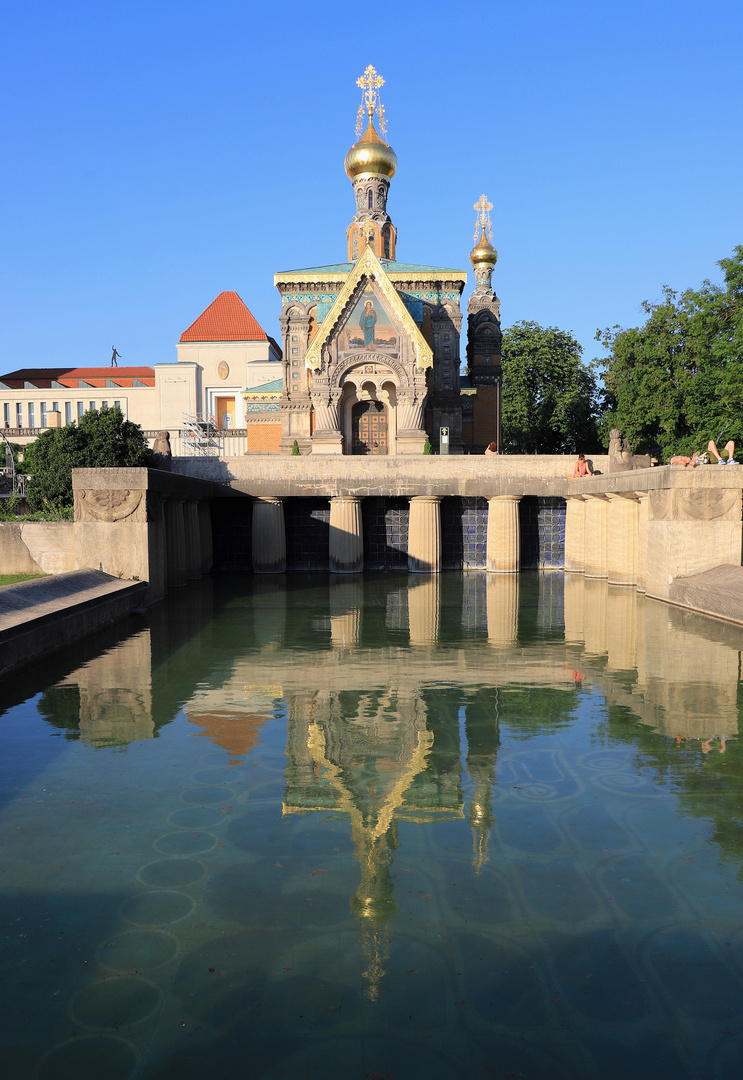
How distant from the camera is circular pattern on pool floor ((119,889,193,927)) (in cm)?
433

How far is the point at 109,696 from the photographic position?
9.28 meters

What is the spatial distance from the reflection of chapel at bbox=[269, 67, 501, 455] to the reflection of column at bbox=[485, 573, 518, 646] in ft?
34.9

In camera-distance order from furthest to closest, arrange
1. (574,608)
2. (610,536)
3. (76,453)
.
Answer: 1. (76,453)
2. (610,536)
3. (574,608)

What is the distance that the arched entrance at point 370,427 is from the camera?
115 feet

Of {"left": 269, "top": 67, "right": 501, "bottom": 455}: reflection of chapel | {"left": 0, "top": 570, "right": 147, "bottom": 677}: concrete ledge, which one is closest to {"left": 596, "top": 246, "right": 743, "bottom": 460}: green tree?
{"left": 269, "top": 67, "right": 501, "bottom": 455}: reflection of chapel

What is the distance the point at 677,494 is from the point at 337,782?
39.6 ft

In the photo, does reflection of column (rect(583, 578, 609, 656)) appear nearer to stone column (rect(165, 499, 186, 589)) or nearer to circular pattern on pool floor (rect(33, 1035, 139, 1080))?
circular pattern on pool floor (rect(33, 1035, 139, 1080))

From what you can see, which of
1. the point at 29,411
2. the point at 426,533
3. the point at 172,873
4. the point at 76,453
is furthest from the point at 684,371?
the point at 29,411

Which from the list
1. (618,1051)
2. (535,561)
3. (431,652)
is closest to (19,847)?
(618,1051)

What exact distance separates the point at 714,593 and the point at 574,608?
3.01m

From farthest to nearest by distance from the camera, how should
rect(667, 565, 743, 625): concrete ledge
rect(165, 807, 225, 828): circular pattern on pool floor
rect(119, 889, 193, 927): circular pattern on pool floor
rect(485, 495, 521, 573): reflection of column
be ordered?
rect(485, 495, 521, 573): reflection of column, rect(667, 565, 743, 625): concrete ledge, rect(165, 807, 225, 828): circular pattern on pool floor, rect(119, 889, 193, 927): circular pattern on pool floor

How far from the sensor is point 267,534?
2538 cm

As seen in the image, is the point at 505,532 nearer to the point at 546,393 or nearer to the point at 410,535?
the point at 410,535

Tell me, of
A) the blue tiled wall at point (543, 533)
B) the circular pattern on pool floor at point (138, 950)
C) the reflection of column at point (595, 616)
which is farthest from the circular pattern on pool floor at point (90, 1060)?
the blue tiled wall at point (543, 533)
